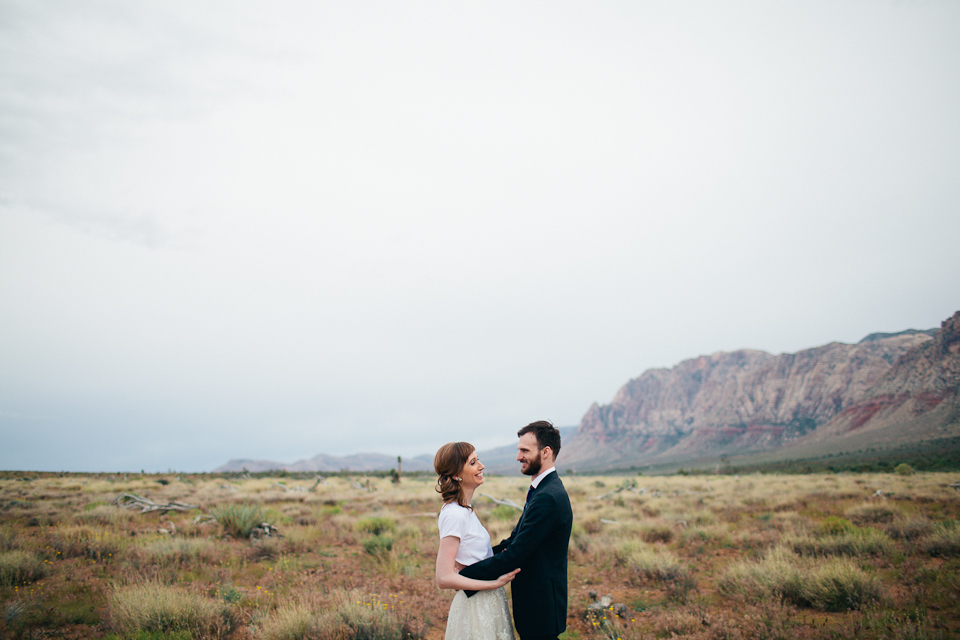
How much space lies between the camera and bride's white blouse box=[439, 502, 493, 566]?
113 inches

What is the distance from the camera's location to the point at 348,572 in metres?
8.83

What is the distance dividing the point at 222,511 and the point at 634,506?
1444cm

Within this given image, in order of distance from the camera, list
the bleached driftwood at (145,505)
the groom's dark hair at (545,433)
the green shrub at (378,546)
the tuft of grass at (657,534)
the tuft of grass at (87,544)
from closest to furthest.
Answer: the groom's dark hair at (545,433) < the tuft of grass at (87,544) < the green shrub at (378,546) < the tuft of grass at (657,534) < the bleached driftwood at (145,505)

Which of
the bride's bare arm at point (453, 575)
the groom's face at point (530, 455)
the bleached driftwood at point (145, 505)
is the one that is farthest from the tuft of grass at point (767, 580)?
the bleached driftwood at point (145, 505)

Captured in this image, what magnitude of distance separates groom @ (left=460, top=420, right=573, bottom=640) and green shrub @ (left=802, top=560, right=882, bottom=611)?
593 centimetres

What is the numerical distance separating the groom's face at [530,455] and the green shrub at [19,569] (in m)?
8.39

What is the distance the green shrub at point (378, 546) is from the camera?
10211 mm

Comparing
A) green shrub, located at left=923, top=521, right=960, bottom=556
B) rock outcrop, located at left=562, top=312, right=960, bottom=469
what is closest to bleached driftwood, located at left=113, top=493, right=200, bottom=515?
green shrub, located at left=923, top=521, right=960, bottom=556

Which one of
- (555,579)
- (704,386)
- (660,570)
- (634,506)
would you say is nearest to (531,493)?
(555,579)

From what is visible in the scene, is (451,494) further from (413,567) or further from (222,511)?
(222,511)

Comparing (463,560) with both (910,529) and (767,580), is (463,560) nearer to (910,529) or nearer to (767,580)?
(767,580)

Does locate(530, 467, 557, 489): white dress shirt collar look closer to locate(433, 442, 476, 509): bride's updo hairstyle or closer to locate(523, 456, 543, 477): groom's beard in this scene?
locate(523, 456, 543, 477): groom's beard

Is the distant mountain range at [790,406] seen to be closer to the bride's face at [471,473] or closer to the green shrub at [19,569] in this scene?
the green shrub at [19,569]

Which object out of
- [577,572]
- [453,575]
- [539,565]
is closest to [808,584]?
[577,572]
